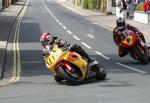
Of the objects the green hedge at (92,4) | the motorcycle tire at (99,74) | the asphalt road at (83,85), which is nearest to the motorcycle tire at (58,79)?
the asphalt road at (83,85)

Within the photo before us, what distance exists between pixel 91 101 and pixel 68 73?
9.93 ft

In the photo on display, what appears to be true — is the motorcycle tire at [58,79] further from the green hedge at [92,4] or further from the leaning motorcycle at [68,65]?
the green hedge at [92,4]

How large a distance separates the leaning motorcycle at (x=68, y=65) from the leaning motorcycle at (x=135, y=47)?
194 inches

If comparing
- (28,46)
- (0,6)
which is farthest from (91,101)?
(0,6)

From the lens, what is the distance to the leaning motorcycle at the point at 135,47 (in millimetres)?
20203

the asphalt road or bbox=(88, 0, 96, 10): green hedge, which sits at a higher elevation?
the asphalt road

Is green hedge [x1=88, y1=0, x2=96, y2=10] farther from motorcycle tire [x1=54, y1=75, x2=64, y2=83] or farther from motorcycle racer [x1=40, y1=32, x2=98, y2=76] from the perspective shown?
motorcycle tire [x1=54, y1=75, x2=64, y2=83]

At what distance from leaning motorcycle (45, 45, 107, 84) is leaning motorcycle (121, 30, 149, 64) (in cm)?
493

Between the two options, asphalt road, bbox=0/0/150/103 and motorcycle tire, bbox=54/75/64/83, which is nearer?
asphalt road, bbox=0/0/150/103

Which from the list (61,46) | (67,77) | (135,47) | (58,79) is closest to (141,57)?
(135,47)

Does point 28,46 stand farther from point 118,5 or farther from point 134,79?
point 118,5

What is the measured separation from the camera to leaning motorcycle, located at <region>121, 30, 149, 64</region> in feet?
66.3

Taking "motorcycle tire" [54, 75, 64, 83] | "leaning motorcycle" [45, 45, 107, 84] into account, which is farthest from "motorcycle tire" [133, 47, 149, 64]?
"motorcycle tire" [54, 75, 64, 83]

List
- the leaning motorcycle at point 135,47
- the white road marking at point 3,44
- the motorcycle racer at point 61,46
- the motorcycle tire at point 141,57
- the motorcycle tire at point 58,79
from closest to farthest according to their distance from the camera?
the motorcycle tire at point 58,79 → the motorcycle racer at point 61,46 → the motorcycle tire at point 141,57 → the leaning motorcycle at point 135,47 → the white road marking at point 3,44
